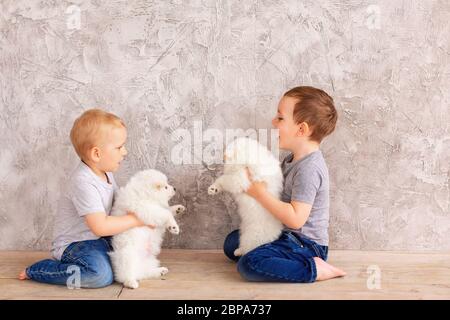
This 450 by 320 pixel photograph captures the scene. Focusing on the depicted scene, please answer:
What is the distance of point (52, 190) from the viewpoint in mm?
2080

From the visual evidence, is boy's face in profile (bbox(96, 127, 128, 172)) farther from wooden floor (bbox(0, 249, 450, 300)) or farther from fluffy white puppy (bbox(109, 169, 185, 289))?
wooden floor (bbox(0, 249, 450, 300))

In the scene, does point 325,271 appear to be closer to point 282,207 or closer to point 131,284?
point 282,207

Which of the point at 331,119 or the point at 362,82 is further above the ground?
the point at 362,82

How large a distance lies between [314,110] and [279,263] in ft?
1.79

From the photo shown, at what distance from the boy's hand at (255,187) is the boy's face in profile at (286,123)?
0.65 feet

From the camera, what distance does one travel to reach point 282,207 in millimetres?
1761

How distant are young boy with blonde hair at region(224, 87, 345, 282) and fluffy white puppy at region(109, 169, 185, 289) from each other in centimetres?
29

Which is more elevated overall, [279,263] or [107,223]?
[107,223]

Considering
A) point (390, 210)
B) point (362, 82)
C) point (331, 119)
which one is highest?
point (362, 82)

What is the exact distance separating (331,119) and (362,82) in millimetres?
264

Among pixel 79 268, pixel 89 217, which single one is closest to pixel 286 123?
pixel 89 217

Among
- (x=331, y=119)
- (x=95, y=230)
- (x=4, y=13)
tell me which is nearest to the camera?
(x=95, y=230)

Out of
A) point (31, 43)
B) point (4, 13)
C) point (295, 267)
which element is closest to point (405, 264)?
point (295, 267)

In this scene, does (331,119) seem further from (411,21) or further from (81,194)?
(81,194)
